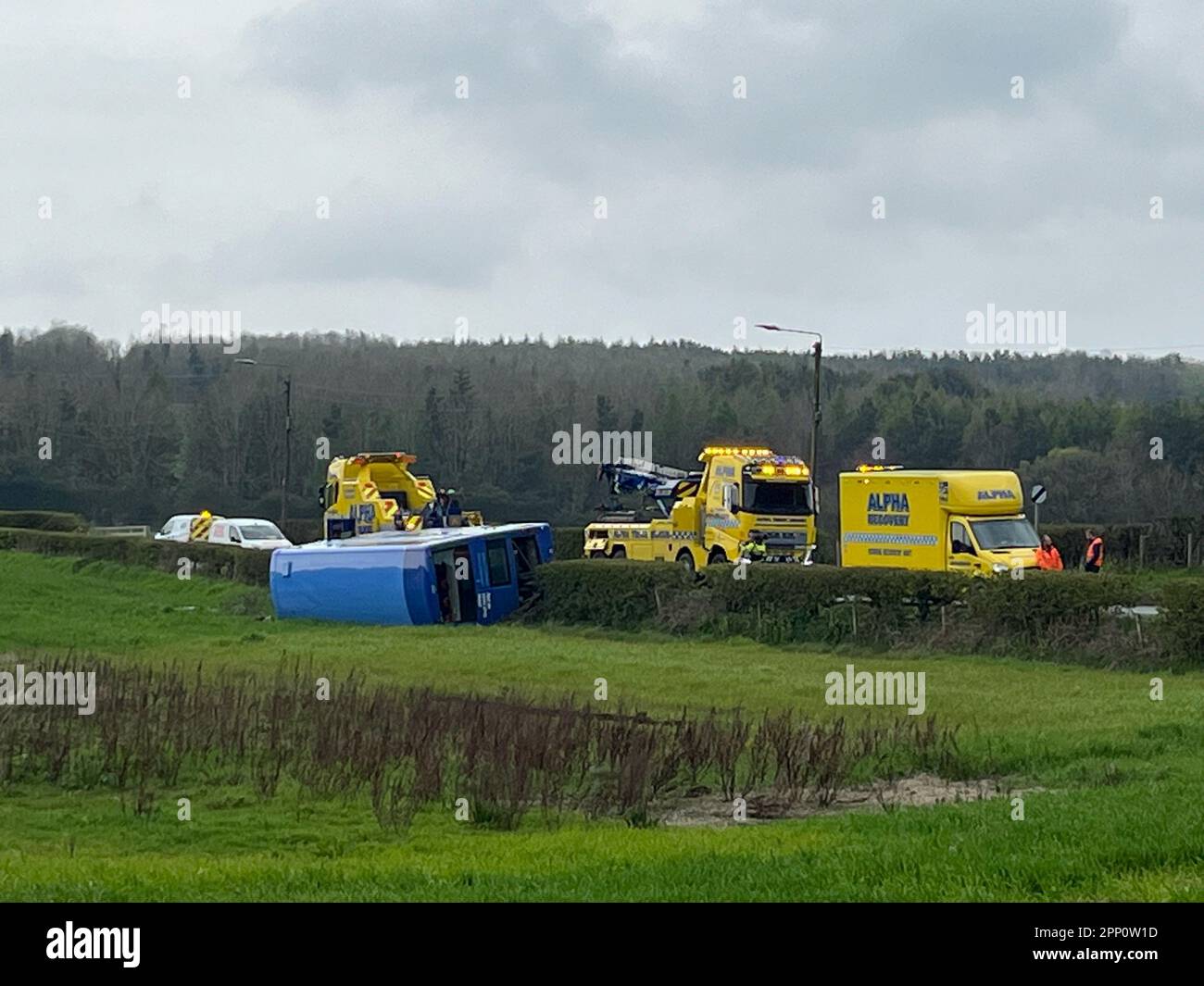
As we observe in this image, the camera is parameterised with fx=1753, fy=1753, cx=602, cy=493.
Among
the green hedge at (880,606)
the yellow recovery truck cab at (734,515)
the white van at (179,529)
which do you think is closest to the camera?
the green hedge at (880,606)

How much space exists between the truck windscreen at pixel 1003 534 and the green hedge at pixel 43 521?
123 feet

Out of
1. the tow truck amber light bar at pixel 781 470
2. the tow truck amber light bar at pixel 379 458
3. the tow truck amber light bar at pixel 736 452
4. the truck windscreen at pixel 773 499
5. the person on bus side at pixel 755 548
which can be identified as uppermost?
the tow truck amber light bar at pixel 736 452

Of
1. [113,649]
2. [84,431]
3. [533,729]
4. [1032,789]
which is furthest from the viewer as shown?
[84,431]

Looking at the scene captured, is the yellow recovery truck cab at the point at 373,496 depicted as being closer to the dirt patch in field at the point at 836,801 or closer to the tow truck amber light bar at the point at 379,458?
the tow truck amber light bar at the point at 379,458

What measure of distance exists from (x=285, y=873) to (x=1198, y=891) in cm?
517

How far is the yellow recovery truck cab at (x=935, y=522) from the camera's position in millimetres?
33875

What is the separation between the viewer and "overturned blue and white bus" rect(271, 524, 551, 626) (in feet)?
114

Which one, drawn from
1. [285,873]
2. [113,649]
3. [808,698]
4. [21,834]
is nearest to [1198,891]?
[285,873]

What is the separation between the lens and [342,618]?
3600 centimetres

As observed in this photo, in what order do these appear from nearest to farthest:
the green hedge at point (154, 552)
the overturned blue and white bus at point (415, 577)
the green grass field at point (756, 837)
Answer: the green grass field at point (756, 837), the overturned blue and white bus at point (415, 577), the green hedge at point (154, 552)

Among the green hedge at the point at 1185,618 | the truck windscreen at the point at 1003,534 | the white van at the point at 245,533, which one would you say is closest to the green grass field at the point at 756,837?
the green hedge at the point at 1185,618

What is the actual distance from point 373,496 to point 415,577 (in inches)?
552

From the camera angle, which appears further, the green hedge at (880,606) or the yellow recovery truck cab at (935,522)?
the yellow recovery truck cab at (935,522)
